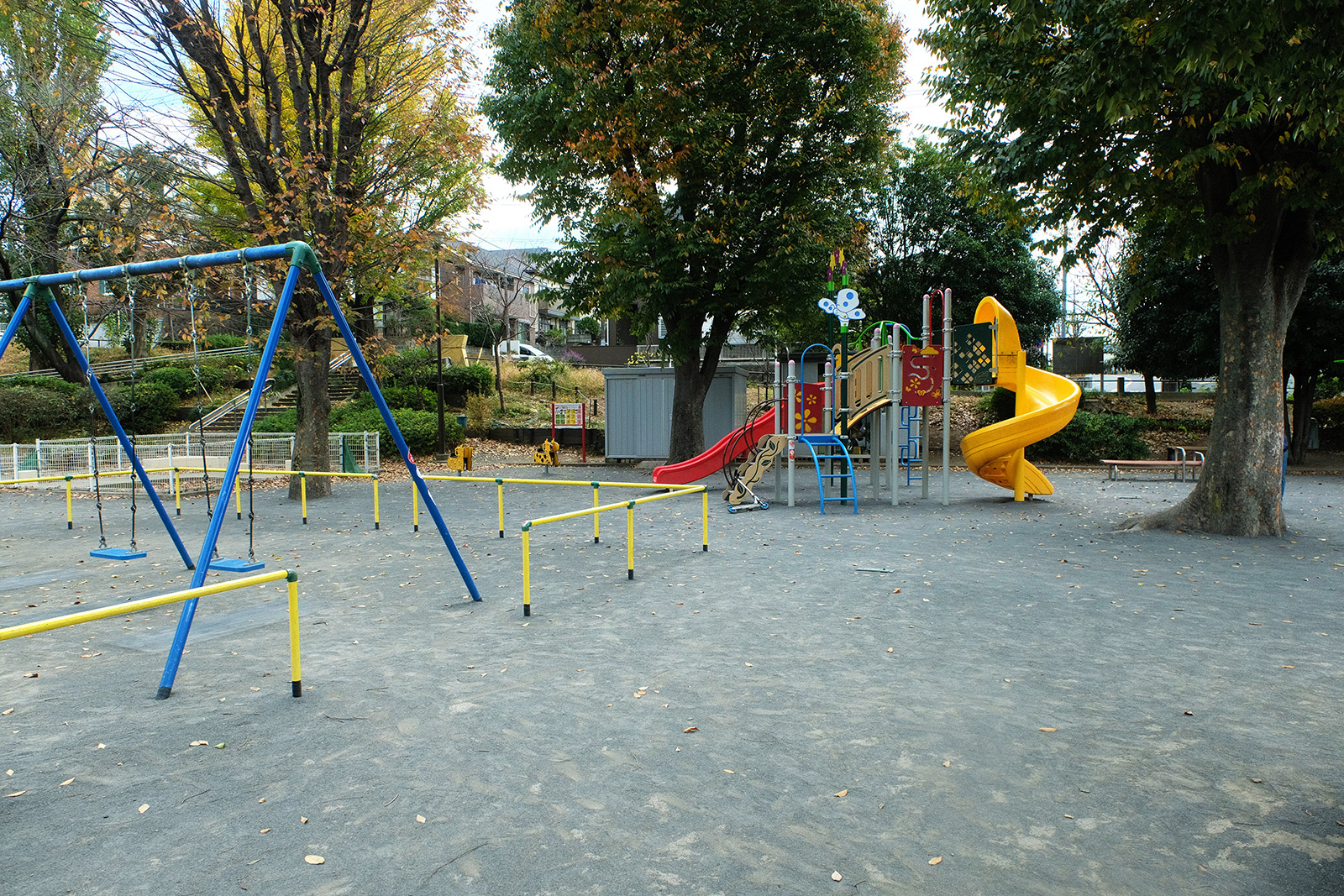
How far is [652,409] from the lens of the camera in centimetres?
2256

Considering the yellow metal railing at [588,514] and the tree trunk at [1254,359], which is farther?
the tree trunk at [1254,359]

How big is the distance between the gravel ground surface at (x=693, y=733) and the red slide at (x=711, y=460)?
6682mm

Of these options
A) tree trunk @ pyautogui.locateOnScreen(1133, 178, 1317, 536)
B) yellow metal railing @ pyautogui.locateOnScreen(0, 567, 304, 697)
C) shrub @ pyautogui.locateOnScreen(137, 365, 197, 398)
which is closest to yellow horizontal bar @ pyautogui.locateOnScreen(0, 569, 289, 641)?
yellow metal railing @ pyautogui.locateOnScreen(0, 567, 304, 697)

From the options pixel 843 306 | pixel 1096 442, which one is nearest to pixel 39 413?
→ pixel 843 306

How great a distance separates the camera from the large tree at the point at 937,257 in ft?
83.8

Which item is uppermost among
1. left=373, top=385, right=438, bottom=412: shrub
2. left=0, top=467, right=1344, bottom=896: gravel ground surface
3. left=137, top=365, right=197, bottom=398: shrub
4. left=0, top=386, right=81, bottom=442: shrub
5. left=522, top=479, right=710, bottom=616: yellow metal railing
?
left=137, top=365, right=197, bottom=398: shrub

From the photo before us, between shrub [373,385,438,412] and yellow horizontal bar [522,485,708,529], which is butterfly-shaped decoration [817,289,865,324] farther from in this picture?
shrub [373,385,438,412]

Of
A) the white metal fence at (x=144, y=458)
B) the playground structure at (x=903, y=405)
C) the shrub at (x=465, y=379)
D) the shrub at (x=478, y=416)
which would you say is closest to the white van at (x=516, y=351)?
the shrub at (x=465, y=379)

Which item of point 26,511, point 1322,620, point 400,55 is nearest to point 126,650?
point 1322,620

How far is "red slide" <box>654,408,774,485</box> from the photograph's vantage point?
1552 cm

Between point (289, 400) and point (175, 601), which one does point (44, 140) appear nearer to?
point (289, 400)

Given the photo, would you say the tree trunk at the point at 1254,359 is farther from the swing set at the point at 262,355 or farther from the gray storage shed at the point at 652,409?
the gray storage shed at the point at 652,409

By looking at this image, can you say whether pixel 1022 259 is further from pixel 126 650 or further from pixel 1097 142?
pixel 126 650

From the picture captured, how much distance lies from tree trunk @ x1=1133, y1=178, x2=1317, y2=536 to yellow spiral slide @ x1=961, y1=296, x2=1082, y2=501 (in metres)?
3.52
